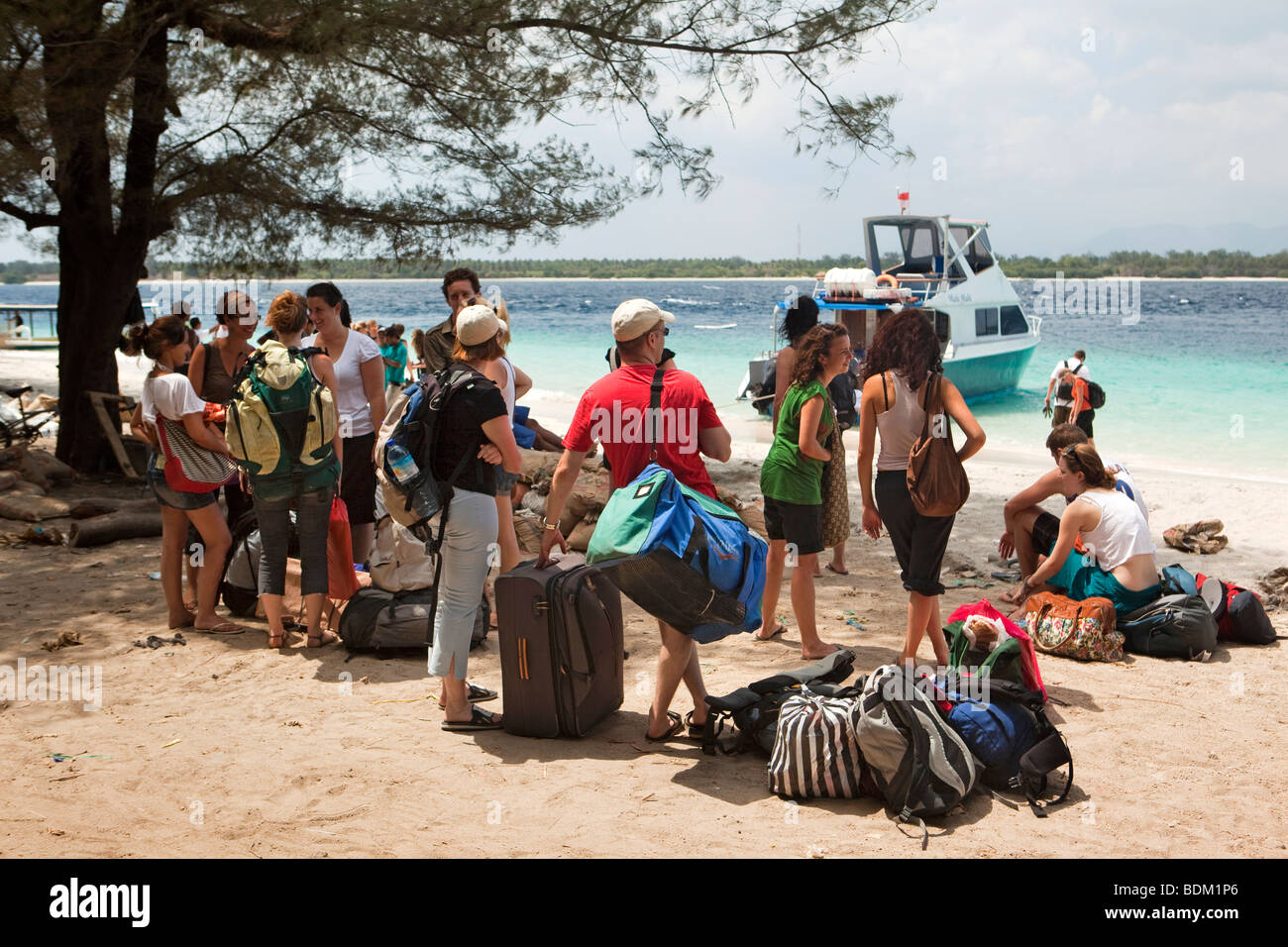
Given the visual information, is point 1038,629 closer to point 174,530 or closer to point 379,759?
point 379,759

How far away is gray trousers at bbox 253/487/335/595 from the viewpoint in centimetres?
469

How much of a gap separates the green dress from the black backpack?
3.44 feet

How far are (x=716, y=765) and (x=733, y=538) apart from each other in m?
0.85

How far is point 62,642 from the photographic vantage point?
4914mm

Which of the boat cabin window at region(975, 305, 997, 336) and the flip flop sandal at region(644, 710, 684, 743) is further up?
the boat cabin window at region(975, 305, 997, 336)

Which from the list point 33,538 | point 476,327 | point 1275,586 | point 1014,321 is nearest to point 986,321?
point 1014,321

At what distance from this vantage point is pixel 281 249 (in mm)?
8656

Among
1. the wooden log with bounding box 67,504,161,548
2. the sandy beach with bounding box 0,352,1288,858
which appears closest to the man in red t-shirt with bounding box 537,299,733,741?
the sandy beach with bounding box 0,352,1288,858

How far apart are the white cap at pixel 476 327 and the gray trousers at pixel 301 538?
1.39 metres

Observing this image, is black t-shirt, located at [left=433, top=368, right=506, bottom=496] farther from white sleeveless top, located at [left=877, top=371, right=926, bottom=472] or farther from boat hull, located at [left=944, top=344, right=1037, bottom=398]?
boat hull, located at [left=944, top=344, right=1037, bottom=398]

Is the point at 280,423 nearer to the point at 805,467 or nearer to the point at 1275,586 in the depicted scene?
the point at 805,467

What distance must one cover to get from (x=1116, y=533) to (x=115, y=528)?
239 inches

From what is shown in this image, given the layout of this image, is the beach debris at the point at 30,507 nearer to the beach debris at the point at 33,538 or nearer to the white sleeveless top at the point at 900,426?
the beach debris at the point at 33,538

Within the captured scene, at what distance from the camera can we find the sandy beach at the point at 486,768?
3057 millimetres
